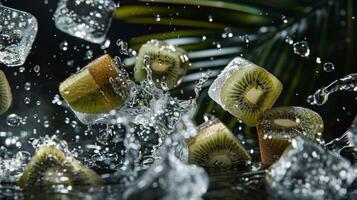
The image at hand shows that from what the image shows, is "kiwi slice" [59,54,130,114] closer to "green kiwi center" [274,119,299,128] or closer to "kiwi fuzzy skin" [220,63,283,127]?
"kiwi fuzzy skin" [220,63,283,127]

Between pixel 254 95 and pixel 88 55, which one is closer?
pixel 254 95

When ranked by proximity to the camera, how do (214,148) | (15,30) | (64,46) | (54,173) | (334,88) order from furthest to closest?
(64,46) → (334,88) → (15,30) → (214,148) → (54,173)

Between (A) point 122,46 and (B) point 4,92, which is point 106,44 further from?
(B) point 4,92

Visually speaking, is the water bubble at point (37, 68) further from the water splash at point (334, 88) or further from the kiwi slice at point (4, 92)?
the water splash at point (334, 88)

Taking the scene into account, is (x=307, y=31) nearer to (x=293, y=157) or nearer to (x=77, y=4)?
(x=77, y=4)

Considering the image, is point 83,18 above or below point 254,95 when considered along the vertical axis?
above

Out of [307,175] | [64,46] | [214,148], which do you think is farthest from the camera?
[64,46]

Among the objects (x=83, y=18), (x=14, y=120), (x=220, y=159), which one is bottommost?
(x=14, y=120)

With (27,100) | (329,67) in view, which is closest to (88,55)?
(27,100)
